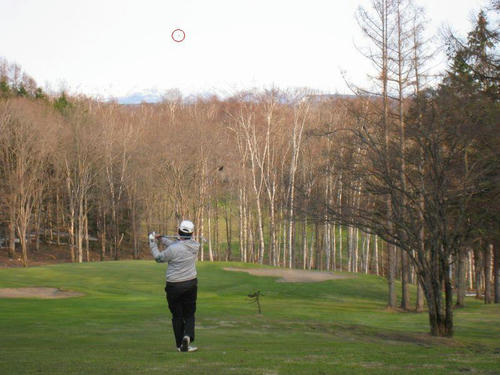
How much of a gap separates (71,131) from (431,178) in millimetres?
48124

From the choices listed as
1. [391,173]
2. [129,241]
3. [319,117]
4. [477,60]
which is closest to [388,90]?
[477,60]

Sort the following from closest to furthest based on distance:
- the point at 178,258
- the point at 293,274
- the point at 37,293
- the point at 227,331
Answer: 1. the point at 178,258
2. the point at 227,331
3. the point at 37,293
4. the point at 293,274

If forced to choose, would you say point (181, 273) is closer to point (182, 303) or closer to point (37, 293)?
point (182, 303)

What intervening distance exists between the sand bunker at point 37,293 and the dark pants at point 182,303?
2256 centimetres

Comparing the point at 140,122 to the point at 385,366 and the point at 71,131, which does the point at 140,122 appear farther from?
the point at 385,366

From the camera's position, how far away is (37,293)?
33.4 m

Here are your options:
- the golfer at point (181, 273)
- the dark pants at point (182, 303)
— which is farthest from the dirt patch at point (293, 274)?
the golfer at point (181, 273)

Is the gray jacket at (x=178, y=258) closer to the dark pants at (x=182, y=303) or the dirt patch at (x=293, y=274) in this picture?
the dark pants at (x=182, y=303)

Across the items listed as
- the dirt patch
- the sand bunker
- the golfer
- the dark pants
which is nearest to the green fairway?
the dark pants

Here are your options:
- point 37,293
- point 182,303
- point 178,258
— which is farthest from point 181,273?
point 37,293

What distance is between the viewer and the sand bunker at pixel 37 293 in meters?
32.3

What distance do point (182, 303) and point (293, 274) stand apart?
3417cm

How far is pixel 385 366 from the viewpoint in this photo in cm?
989

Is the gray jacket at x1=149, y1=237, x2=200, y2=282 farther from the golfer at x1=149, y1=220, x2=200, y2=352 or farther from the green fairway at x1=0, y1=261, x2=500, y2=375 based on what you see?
the green fairway at x1=0, y1=261, x2=500, y2=375
